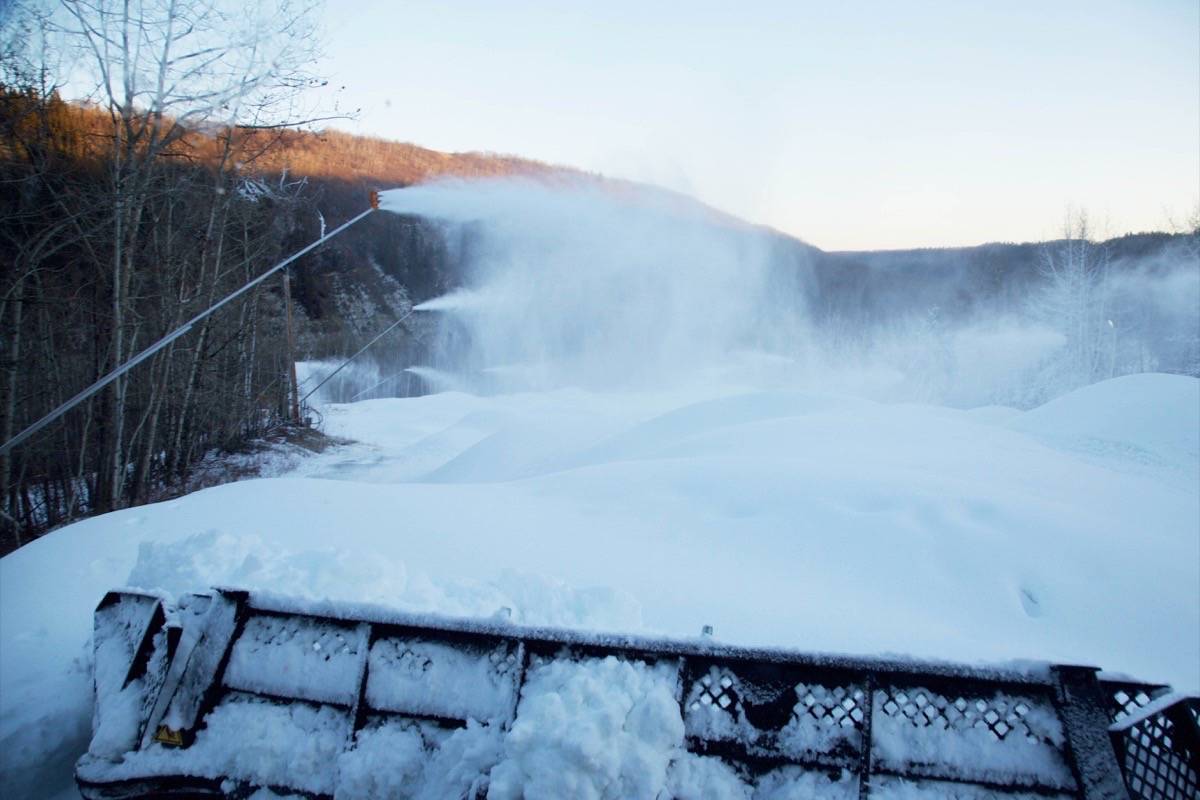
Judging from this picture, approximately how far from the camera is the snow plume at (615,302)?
3619 cm

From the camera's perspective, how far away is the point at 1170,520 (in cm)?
649

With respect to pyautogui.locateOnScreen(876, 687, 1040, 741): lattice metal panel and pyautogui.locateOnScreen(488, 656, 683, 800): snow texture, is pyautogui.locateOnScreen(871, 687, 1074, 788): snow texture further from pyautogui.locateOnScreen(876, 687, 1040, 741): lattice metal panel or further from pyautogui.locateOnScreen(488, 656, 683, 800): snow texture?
pyautogui.locateOnScreen(488, 656, 683, 800): snow texture

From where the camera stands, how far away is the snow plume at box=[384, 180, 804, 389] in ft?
119

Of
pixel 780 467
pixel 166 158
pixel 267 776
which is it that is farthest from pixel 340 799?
pixel 166 158

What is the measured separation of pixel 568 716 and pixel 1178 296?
48.7 meters

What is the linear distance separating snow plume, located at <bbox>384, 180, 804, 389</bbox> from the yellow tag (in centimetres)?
3100

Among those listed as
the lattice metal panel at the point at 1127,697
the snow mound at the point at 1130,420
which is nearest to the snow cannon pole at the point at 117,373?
the lattice metal panel at the point at 1127,697

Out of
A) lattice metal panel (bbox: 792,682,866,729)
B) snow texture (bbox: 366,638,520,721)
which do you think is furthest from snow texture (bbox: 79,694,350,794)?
lattice metal panel (bbox: 792,682,866,729)

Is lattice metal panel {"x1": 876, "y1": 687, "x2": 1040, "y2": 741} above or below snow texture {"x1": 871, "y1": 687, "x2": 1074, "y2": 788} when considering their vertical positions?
above

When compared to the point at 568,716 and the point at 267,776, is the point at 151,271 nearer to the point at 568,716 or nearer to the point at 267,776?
the point at 267,776

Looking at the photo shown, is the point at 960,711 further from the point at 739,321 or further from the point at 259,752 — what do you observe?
the point at 739,321

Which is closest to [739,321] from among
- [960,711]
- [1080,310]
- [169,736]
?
[1080,310]

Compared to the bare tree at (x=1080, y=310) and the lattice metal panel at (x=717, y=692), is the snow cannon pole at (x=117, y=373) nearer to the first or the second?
the lattice metal panel at (x=717, y=692)

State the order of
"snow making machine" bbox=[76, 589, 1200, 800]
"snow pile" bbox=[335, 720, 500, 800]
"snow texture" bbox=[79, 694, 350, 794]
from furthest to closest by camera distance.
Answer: "snow texture" bbox=[79, 694, 350, 794] < "snow pile" bbox=[335, 720, 500, 800] < "snow making machine" bbox=[76, 589, 1200, 800]
